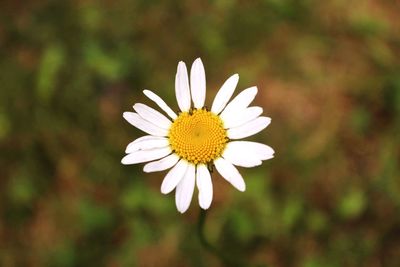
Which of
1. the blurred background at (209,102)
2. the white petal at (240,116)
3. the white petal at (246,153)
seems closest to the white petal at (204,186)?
the white petal at (246,153)

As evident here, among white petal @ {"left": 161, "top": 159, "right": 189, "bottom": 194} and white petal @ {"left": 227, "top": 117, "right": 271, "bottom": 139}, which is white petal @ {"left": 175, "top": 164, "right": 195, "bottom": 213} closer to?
white petal @ {"left": 161, "top": 159, "right": 189, "bottom": 194}

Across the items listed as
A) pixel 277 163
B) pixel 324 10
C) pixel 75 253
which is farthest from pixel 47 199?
pixel 324 10

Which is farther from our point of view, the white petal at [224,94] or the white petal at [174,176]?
the white petal at [224,94]

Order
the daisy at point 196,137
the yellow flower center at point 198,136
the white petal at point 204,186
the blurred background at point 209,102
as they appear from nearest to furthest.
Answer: the white petal at point 204,186
the daisy at point 196,137
the yellow flower center at point 198,136
the blurred background at point 209,102

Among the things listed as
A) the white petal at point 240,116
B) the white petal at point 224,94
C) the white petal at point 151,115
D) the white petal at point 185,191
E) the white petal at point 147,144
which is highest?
the white petal at point 224,94

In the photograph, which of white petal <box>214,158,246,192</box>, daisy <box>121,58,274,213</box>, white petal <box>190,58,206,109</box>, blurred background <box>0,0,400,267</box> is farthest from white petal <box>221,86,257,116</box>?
blurred background <box>0,0,400,267</box>

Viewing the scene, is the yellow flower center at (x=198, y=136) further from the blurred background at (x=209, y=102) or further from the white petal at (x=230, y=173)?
the blurred background at (x=209, y=102)

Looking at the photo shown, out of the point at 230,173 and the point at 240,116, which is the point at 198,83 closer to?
the point at 240,116
